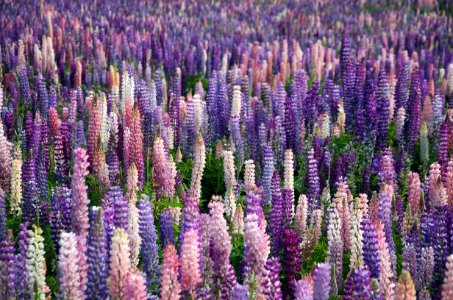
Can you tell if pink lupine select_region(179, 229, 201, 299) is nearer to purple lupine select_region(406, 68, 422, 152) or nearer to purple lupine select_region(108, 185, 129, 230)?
purple lupine select_region(108, 185, 129, 230)

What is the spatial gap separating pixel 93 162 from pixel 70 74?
459 centimetres

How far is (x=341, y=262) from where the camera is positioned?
529 centimetres

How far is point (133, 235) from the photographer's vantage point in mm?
4773

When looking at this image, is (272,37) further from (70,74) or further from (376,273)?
(376,273)

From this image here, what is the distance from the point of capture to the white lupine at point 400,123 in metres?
8.76

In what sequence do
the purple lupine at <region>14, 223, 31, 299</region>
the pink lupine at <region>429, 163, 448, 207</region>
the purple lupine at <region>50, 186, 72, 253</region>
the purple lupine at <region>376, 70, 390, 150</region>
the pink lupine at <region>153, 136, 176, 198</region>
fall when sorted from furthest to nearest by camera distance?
1. the purple lupine at <region>376, 70, 390, 150</region>
2. the pink lupine at <region>153, 136, 176, 198</region>
3. the pink lupine at <region>429, 163, 448, 207</region>
4. the purple lupine at <region>50, 186, 72, 253</region>
5. the purple lupine at <region>14, 223, 31, 299</region>

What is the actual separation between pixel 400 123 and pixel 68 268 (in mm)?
5882

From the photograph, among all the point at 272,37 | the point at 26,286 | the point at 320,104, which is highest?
the point at 26,286

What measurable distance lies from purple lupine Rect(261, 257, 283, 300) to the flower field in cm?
1

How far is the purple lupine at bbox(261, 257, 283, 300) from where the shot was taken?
13.8ft

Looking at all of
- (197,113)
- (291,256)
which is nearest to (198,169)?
(197,113)

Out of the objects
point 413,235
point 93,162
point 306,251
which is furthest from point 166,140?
point 413,235

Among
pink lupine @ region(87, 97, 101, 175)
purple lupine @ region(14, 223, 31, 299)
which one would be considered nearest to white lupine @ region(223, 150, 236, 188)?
pink lupine @ region(87, 97, 101, 175)

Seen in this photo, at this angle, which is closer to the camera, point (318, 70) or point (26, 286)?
point (26, 286)
